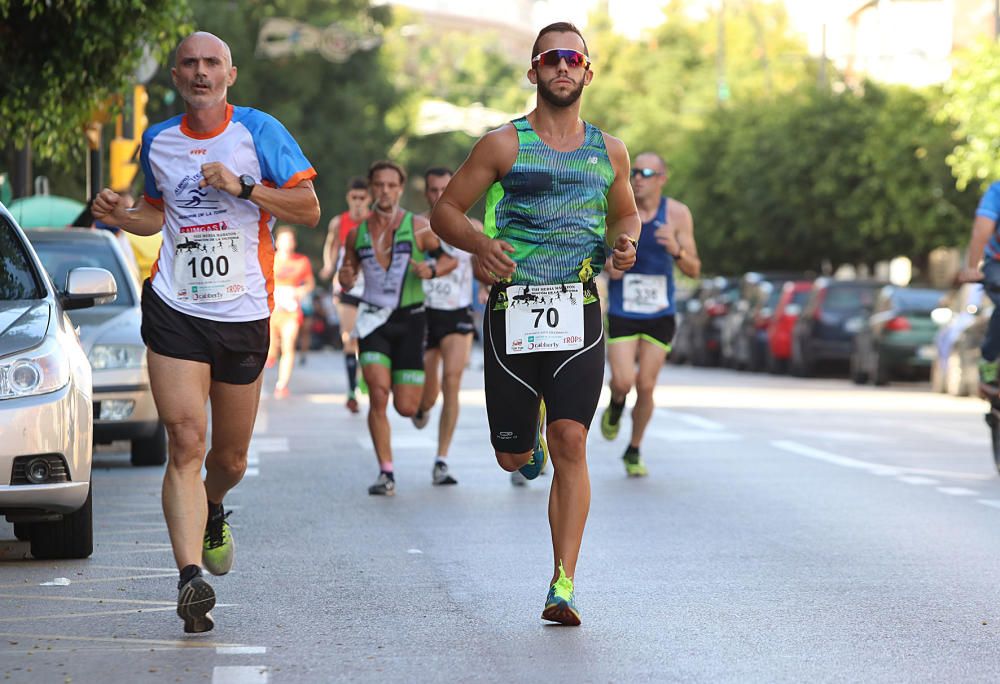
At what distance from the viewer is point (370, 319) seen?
13125 millimetres

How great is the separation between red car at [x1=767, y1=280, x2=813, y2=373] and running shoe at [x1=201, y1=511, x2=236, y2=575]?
28.3 metres

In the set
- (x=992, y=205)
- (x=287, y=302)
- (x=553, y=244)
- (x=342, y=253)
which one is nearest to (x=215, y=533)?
(x=553, y=244)

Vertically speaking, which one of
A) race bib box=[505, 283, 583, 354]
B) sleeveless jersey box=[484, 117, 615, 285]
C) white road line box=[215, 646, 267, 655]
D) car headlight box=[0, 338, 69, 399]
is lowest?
white road line box=[215, 646, 267, 655]

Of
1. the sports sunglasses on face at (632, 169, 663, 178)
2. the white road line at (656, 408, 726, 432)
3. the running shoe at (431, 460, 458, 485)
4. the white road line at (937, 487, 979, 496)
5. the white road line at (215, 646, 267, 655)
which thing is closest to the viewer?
the white road line at (215, 646, 267, 655)

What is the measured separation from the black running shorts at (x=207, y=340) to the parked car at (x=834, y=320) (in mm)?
26462

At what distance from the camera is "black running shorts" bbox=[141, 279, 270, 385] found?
298 inches

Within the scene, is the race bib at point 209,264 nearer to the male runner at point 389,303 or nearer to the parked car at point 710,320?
the male runner at point 389,303

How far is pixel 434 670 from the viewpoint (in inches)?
265

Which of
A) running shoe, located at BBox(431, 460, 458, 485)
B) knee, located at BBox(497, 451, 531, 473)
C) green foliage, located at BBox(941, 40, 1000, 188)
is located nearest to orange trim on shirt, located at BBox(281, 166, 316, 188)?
knee, located at BBox(497, 451, 531, 473)

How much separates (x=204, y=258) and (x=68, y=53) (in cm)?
963

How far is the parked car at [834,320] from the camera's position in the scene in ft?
111

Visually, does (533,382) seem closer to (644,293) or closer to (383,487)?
(383,487)

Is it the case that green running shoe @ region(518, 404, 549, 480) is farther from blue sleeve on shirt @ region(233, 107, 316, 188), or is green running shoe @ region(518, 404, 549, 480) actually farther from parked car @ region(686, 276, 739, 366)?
parked car @ region(686, 276, 739, 366)

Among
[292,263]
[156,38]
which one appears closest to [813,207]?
[292,263]
